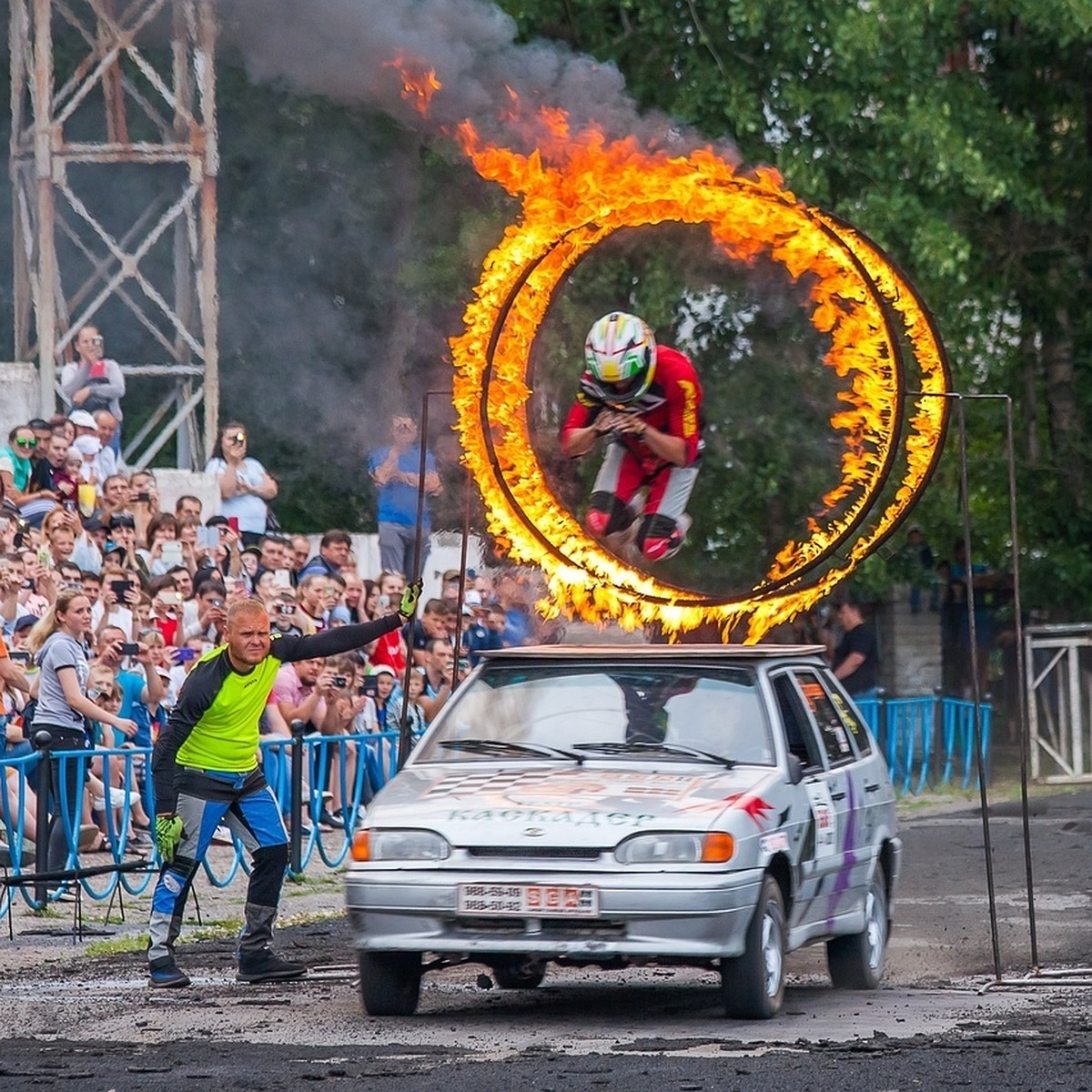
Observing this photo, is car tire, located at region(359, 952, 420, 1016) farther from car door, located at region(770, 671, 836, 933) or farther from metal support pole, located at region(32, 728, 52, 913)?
metal support pole, located at region(32, 728, 52, 913)

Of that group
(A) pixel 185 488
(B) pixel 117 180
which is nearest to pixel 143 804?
(A) pixel 185 488

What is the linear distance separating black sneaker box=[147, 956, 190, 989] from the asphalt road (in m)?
0.09

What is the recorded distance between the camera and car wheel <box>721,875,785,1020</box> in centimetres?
953

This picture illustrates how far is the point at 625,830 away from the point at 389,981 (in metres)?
1.24

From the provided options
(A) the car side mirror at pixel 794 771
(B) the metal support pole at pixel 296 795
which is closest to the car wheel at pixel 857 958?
(A) the car side mirror at pixel 794 771

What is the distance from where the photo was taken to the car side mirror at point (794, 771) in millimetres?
10195

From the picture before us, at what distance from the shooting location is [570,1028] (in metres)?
9.55

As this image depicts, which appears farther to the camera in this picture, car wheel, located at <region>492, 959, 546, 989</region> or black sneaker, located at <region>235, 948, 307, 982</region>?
black sneaker, located at <region>235, 948, 307, 982</region>

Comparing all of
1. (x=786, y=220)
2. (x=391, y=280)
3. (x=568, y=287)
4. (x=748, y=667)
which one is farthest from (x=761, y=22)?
(x=748, y=667)

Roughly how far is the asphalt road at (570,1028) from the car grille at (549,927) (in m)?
0.39

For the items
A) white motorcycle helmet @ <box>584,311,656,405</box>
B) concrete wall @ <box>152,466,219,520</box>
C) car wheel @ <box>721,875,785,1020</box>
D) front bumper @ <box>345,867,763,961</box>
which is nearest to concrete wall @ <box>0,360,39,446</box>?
concrete wall @ <box>152,466,219,520</box>

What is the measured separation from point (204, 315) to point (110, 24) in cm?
283

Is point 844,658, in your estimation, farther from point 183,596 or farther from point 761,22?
point 183,596

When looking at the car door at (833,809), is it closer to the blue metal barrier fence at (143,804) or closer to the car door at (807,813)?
the car door at (807,813)
